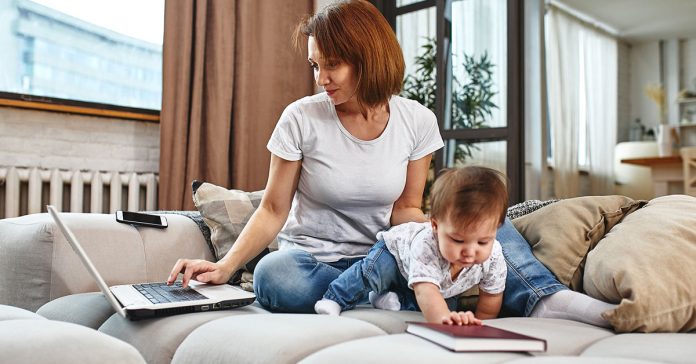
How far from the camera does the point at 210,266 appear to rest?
1431mm

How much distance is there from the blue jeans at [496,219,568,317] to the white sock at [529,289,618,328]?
0.01 m

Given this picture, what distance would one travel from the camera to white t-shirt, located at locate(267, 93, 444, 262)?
1.57 metres

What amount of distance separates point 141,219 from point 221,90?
176 cm

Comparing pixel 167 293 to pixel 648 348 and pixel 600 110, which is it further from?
pixel 600 110

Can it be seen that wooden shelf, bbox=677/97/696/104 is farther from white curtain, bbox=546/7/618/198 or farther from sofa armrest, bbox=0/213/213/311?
sofa armrest, bbox=0/213/213/311

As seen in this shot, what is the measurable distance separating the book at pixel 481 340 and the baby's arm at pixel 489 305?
401mm

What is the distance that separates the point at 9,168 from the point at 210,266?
5.95ft

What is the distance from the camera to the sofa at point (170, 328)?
36.2 inches

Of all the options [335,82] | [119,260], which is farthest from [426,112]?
[119,260]

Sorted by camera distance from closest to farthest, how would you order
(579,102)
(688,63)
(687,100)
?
(579,102) → (687,100) → (688,63)

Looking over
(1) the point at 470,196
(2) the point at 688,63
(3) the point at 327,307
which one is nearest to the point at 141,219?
(3) the point at 327,307

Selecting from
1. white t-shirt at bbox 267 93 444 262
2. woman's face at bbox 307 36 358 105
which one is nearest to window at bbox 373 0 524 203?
white t-shirt at bbox 267 93 444 262

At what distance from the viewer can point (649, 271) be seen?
1.23 m

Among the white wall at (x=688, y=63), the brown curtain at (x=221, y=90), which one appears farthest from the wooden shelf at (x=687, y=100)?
the brown curtain at (x=221, y=90)
